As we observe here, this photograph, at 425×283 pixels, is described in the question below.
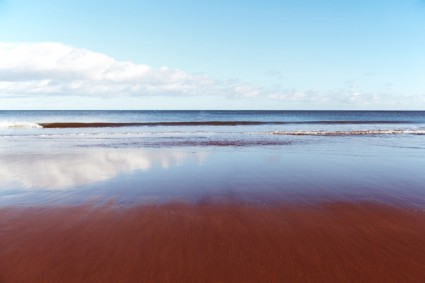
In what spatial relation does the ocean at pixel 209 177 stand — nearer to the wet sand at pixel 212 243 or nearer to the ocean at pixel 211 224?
the ocean at pixel 211 224

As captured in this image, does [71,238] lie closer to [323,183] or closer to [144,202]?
[144,202]

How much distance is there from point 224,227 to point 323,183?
169 inches

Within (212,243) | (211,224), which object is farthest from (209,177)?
(212,243)

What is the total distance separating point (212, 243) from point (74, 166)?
315 inches

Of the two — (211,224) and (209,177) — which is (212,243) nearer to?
(211,224)

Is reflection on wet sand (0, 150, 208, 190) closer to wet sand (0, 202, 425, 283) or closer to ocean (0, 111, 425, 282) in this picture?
ocean (0, 111, 425, 282)

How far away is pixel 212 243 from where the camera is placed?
505 centimetres

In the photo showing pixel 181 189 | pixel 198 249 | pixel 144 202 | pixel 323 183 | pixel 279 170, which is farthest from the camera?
pixel 279 170

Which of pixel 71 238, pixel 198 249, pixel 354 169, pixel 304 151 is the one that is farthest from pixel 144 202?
pixel 304 151

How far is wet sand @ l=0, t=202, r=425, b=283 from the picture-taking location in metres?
4.19

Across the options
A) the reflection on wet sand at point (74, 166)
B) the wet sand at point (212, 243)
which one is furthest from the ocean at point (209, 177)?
the wet sand at point (212, 243)

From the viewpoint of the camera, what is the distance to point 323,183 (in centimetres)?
886

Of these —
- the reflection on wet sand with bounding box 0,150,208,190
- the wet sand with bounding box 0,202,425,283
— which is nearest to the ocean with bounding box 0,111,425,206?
the reflection on wet sand with bounding box 0,150,208,190

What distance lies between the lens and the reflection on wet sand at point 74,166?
8977mm
